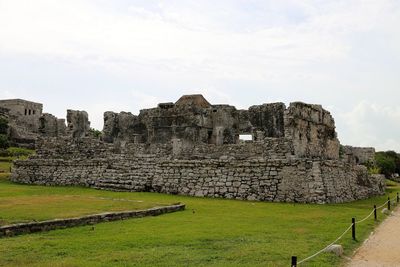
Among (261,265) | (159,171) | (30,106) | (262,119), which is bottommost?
(261,265)

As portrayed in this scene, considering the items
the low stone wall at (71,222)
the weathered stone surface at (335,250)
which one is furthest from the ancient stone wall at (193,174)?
the weathered stone surface at (335,250)

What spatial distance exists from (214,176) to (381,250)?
41.4ft

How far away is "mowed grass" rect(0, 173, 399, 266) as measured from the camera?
895cm

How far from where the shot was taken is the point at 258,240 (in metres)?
11.2

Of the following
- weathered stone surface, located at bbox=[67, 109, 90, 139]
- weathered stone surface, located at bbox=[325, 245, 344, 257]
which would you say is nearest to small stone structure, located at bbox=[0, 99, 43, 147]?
weathered stone surface, located at bbox=[67, 109, 90, 139]

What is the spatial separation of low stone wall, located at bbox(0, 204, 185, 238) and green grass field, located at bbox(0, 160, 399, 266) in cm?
35

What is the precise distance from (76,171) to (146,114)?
13.0m

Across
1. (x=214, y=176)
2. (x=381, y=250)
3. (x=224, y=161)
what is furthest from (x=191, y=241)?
(x=224, y=161)

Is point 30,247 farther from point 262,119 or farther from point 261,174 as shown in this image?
point 262,119

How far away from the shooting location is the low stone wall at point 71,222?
11.2m

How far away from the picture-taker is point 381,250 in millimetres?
11297

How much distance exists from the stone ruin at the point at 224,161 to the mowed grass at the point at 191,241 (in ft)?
17.9

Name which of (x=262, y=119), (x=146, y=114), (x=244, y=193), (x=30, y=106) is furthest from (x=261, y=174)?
(x=30, y=106)

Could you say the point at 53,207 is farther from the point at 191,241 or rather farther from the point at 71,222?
the point at 191,241
